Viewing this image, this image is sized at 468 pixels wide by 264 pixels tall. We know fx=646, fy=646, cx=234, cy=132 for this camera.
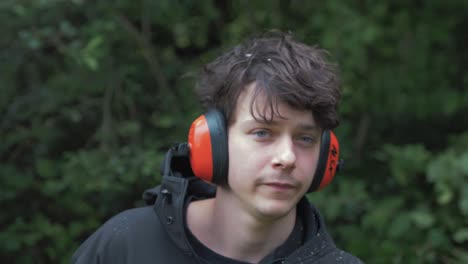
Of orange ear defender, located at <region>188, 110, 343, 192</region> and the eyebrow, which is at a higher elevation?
the eyebrow

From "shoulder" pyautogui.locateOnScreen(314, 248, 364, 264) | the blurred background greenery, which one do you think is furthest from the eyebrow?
the blurred background greenery

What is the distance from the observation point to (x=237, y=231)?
2.06 metres

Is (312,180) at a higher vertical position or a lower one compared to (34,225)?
higher

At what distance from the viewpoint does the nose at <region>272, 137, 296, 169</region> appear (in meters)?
1.92

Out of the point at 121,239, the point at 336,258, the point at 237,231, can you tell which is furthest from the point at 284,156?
the point at 121,239

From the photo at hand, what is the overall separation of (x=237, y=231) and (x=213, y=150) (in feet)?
0.91

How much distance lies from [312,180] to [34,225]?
111 inches

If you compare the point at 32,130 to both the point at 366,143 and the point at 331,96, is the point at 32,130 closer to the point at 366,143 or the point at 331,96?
the point at 366,143

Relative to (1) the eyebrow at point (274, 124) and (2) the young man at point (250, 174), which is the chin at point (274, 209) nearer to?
(2) the young man at point (250, 174)

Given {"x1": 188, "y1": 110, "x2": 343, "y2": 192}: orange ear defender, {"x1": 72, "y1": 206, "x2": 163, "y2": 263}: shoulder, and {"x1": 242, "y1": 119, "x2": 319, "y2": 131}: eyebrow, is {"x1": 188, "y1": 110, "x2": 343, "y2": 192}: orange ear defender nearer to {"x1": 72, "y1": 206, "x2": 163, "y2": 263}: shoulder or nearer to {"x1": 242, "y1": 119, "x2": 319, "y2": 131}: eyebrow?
{"x1": 242, "y1": 119, "x2": 319, "y2": 131}: eyebrow

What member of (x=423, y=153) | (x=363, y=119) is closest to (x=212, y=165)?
(x=423, y=153)

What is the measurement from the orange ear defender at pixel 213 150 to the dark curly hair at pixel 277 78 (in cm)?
5

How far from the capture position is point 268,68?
2.01 metres

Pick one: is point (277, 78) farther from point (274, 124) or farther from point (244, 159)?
point (244, 159)
